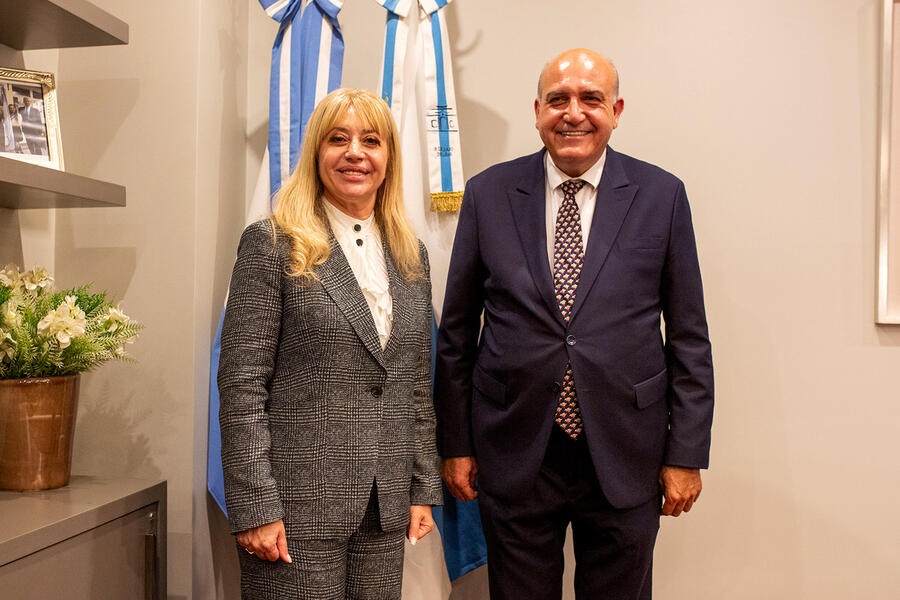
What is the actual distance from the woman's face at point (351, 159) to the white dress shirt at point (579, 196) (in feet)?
1.35

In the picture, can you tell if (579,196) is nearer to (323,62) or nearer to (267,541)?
(323,62)

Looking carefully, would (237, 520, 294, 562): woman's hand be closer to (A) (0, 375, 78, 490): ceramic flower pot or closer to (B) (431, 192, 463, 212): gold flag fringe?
(A) (0, 375, 78, 490): ceramic flower pot

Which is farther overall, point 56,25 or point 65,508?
point 56,25

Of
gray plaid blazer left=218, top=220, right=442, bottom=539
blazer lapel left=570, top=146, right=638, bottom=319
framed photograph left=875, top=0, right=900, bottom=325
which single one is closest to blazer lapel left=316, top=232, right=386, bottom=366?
gray plaid blazer left=218, top=220, right=442, bottom=539

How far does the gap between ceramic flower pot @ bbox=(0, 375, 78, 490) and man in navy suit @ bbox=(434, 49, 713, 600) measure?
0.82 m

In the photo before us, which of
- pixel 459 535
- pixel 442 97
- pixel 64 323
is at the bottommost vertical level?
pixel 459 535

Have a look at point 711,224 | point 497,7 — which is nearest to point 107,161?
point 497,7

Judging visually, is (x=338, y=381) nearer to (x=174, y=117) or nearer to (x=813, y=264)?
(x=174, y=117)

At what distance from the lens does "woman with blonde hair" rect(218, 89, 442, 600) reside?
138 cm

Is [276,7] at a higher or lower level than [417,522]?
higher

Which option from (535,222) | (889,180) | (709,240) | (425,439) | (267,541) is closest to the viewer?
(267,541)

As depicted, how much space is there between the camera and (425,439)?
1593mm

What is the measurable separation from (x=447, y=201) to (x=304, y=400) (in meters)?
0.86

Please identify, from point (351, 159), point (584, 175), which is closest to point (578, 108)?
point (584, 175)
